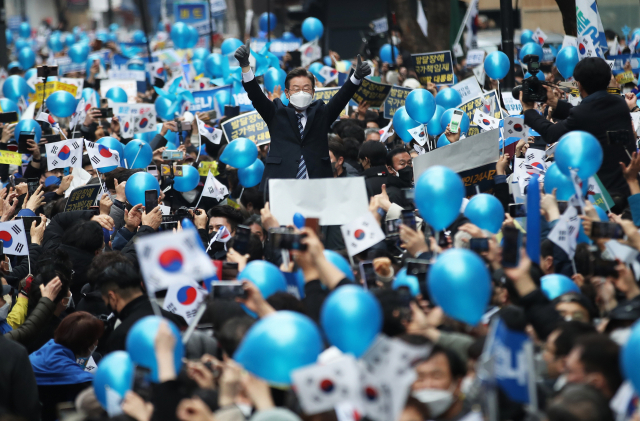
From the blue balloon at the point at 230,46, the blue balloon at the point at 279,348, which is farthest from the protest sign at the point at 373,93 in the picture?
the blue balloon at the point at 279,348

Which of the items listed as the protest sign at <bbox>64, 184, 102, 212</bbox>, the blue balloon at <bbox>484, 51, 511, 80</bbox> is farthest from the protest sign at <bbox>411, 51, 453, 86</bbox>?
the protest sign at <bbox>64, 184, 102, 212</bbox>

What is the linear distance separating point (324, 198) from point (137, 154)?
10.9ft

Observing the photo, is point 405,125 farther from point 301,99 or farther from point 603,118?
point 603,118

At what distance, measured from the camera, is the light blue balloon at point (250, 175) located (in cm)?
764

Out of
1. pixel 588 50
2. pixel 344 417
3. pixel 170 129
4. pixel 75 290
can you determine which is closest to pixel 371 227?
pixel 344 417

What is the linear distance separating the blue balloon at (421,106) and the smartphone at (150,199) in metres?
2.81

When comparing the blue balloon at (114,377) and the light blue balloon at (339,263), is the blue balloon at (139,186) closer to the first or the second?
the light blue balloon at (339,263)

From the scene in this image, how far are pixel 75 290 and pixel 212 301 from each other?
8.85ft

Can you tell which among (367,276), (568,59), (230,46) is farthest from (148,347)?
(230,46)

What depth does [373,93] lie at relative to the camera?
11.0 m

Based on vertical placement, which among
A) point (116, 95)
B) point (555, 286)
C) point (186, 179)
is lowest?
point (555, 286)

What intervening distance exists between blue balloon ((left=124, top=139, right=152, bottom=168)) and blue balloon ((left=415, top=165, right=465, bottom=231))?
14.5 ft

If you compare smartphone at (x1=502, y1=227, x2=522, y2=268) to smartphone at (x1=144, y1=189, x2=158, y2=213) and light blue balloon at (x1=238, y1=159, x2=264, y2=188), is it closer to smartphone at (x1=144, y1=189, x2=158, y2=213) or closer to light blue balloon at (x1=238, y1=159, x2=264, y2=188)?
smartphone at (x1=144, y1=189, x2=158, y2=213)

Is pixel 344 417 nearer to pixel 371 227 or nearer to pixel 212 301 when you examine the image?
pixel 212 301
